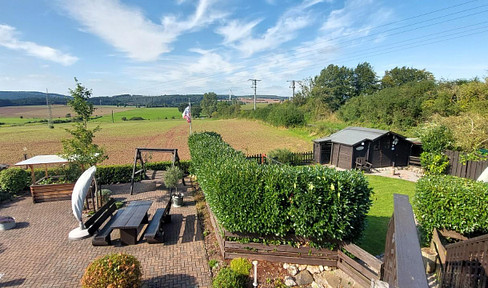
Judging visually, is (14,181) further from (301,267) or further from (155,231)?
(301,267)

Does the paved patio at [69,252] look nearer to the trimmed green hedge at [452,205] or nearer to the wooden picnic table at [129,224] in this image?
the wooden picnic table at [129,224]

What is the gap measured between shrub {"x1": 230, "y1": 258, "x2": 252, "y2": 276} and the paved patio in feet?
2.34

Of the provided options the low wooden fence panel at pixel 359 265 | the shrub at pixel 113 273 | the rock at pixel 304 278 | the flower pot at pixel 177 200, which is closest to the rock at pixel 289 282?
the rock at pixel 304 278

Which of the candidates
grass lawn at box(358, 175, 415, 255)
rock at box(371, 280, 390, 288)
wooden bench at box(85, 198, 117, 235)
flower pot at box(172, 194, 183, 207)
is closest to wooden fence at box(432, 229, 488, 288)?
grass lawn at box(358, 175, 415, 255)

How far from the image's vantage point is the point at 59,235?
7801 mm

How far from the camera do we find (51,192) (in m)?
10.7

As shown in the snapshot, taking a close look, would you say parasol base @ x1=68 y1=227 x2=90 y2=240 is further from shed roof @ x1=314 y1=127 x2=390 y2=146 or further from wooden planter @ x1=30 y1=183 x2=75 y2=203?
shed roof @ x1=314 y1=127 x2=390 y2=146

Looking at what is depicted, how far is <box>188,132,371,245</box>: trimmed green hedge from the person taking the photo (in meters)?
5.44

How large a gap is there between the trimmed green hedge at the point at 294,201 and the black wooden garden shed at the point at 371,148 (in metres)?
11.4

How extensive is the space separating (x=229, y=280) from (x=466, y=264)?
4381 millimetres

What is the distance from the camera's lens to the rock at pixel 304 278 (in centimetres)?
542

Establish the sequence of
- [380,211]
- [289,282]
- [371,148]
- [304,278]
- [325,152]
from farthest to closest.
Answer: [325,152] < [371,148] < [380,211] < [304,278] < [289,282]

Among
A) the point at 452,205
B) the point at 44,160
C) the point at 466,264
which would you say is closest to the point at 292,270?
the point at 466,264

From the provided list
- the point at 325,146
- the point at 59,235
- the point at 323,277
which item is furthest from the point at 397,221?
the point at 325,146
